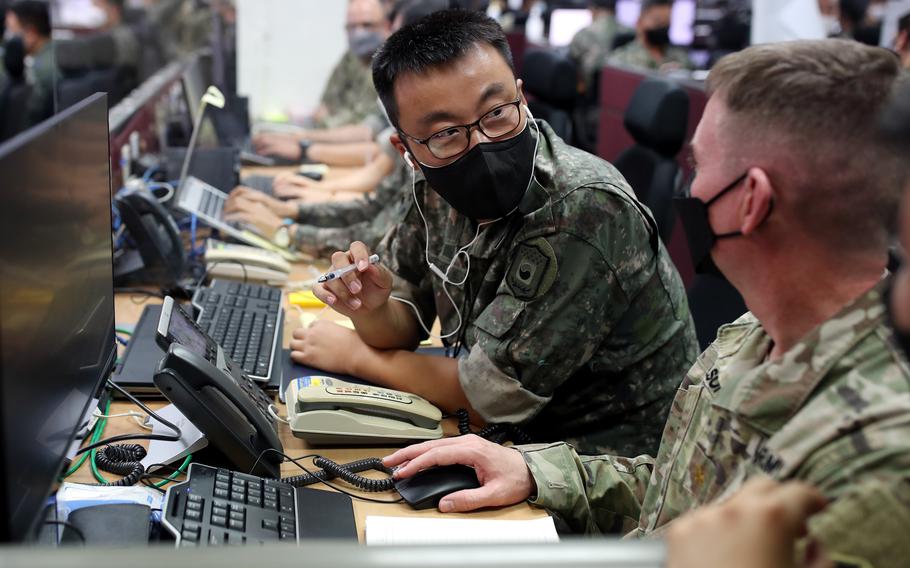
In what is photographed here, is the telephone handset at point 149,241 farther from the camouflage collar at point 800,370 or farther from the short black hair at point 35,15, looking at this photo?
the short black hair at point 35,15

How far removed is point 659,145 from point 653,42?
3809 mm

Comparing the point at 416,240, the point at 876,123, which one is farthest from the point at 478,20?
the point at 876,123

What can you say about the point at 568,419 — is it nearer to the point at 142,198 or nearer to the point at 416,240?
the point at 416,240

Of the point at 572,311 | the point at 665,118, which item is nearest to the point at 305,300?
the point at 572,311

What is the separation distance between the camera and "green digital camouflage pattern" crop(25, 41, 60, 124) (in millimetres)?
4340

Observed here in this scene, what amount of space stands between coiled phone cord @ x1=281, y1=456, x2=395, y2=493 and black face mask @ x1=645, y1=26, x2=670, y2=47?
5540 millimetres

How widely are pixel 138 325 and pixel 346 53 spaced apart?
3.15 m

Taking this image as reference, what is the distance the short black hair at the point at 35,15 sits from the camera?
4.70m

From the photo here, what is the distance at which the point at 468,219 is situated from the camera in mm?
1697

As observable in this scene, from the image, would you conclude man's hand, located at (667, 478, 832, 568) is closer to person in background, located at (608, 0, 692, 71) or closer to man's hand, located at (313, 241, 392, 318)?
man's hand, located at (313, 241, 392, 318)

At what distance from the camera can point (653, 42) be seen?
6320 millimetres

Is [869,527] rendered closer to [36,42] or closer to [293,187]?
[293,187]

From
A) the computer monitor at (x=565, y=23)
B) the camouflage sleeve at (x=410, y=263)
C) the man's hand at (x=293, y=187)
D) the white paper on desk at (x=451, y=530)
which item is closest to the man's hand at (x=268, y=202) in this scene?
the man's hand at (x=293, y=187)

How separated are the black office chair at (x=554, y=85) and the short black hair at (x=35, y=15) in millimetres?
2546
